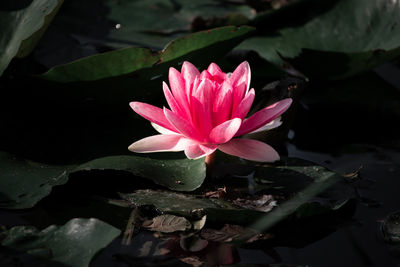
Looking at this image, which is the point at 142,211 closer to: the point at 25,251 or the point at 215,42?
the point at 25,251

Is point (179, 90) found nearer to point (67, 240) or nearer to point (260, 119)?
point (260, 119)

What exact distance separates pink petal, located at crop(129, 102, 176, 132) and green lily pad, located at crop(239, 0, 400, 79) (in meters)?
0.58

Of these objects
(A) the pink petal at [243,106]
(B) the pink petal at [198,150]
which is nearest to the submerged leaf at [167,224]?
(B) the pink petal at [198,150]

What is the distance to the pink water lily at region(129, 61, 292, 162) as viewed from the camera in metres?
1.05

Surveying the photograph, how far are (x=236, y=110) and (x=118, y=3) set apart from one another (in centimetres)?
104

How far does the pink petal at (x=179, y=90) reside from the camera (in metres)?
1.08

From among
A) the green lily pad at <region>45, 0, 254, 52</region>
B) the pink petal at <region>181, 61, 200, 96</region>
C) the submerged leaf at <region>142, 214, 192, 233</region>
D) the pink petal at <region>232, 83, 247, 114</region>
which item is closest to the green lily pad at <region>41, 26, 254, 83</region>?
the pink petal at <region>181, 61, 200, 96</region>

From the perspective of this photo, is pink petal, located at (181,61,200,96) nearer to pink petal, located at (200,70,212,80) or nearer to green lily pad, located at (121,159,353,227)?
pink petal, located at (200,70,212,80)

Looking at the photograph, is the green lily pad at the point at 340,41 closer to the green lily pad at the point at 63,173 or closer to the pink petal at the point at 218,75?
the pink petal at the point at 218,75

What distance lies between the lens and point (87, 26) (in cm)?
185

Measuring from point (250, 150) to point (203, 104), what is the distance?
5.9 inches

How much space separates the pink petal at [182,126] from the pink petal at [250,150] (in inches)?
2.5

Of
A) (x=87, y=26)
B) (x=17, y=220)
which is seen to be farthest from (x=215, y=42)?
(x=87, y=26)

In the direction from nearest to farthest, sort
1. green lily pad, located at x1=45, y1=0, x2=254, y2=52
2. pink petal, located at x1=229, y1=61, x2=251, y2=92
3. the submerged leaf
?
the submerged leaf, pink petal, located at x1=229, y1=61, x2=251, y2=92, green lily pad, located at x1=45, y1=0, x2=254, y2=52
